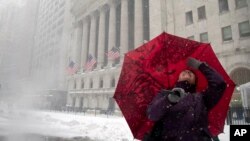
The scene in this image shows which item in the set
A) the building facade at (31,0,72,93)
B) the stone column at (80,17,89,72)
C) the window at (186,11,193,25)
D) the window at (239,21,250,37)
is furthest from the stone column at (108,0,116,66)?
the window at (239,21,250,37)

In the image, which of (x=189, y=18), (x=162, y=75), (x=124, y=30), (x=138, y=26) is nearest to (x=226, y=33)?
(x=189, y=18)

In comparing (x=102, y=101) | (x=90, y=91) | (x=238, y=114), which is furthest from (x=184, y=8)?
(x=90, y=91)

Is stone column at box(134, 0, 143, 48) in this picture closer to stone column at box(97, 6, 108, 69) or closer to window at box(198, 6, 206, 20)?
stone column at box(97, 6, 108, 69)

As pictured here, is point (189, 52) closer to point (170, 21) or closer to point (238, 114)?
point (238, 114)

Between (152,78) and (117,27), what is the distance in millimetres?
56165

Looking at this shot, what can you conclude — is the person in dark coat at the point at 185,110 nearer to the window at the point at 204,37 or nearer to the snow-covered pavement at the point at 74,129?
the snow-covered pavement at the point at 74,129

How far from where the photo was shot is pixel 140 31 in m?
44.6

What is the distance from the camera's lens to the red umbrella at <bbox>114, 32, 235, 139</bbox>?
3.62 metres

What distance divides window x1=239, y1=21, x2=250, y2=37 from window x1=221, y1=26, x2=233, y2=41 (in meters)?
1.26

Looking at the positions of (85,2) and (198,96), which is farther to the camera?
(85,2)

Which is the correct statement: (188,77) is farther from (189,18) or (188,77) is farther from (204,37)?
(189,18)

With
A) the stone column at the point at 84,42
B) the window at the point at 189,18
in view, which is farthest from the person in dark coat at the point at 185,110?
the stone column at the point at 84,42

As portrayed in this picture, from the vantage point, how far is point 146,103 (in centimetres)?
362

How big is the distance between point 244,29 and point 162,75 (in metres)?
25.7
